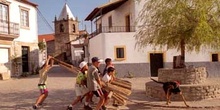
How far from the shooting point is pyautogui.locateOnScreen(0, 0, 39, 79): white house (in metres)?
23.8

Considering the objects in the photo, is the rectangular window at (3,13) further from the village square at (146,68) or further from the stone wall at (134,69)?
the stone wall at (134,69)

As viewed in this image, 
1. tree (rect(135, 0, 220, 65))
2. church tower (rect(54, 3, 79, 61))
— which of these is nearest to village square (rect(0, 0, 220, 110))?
tree (rect(135, 0, 220, 65))

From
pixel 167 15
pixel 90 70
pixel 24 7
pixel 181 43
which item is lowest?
pixel 90 70

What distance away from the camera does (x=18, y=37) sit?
25250mm

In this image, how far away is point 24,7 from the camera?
26500 mm

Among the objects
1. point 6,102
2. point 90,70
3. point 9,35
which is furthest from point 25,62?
point 90,70

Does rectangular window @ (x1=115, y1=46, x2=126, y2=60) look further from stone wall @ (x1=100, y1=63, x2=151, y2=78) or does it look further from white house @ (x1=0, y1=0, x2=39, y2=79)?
white house @ (x1=0, y1=0, x2=39, y2=79)

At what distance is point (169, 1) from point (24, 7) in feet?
57.0

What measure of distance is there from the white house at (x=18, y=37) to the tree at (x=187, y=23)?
569 inches

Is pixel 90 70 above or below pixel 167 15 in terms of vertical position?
below

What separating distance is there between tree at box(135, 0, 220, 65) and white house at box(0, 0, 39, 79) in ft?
47.4

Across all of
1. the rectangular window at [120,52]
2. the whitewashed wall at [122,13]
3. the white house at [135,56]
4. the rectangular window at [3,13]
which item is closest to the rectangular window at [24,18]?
the rectangular window at [3,13]

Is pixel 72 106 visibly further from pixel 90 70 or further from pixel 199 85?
pixel 199 85

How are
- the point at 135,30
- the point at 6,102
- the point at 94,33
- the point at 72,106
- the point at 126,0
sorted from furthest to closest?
the point at 94,33 < the point at 126,0 < the point at 135,30 < the point at 6,102 < the point at 72,106
